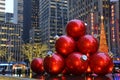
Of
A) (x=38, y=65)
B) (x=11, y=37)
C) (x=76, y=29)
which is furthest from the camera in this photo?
(x=11, y=37)

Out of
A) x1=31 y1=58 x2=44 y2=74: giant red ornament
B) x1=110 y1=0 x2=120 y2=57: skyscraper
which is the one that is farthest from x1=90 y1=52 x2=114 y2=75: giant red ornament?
x1=110 y1=0 x2=120 y2=57: skyscraper

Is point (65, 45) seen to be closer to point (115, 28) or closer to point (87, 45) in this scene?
point (87, 45)

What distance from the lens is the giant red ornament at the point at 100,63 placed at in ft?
73.2

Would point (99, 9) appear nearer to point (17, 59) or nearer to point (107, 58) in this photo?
point (17, 59)

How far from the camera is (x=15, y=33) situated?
17888 centimetres

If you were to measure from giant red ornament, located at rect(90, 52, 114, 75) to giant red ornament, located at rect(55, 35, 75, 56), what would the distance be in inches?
69.3

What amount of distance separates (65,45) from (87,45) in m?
1.62

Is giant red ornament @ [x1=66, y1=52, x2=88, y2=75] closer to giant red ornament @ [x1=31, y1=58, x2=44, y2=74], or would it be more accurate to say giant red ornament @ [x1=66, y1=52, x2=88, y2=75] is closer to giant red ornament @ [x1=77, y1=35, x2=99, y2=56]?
giant red ornament @ [x1=77, y1=35, x2=99, y2=56]

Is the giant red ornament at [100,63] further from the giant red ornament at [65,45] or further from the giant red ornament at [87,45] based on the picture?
the giant red ornament at [65,45]

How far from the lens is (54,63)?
74.0ft

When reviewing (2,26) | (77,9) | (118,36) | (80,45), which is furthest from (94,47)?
(2,26)

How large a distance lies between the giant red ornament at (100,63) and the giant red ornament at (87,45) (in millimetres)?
534

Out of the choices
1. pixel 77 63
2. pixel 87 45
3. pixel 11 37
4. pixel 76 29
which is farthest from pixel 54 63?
pixel 11 37

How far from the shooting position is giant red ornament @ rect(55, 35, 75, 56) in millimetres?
22500
